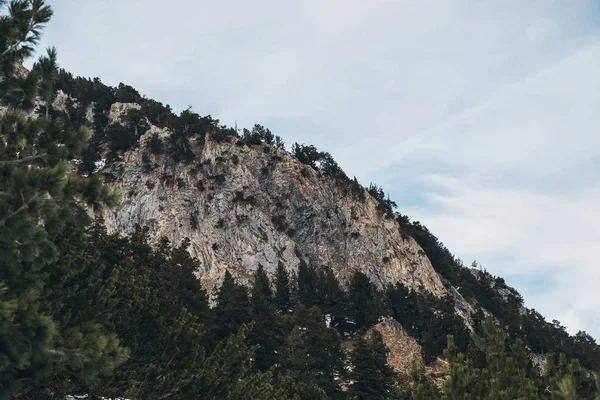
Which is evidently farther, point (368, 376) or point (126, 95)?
point (126, 95)

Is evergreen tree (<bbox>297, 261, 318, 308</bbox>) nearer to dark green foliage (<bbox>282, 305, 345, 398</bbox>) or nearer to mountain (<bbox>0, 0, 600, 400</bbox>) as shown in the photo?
mountain (<bbox>0, 0, 600, 400</bbox>)

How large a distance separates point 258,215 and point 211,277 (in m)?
15.3

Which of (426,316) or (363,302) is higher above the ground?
(426,316)

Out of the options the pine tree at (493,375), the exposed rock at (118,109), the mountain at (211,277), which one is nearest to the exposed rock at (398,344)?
the mountain at (211,277)

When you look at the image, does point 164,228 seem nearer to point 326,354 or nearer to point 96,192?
point 326,354

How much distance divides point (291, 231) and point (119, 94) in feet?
195

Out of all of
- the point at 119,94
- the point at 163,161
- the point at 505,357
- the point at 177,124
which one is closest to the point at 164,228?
the point at 163,161

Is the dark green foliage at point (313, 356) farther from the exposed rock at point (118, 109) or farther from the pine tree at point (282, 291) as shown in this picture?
the exposed rock at point (118, 109)

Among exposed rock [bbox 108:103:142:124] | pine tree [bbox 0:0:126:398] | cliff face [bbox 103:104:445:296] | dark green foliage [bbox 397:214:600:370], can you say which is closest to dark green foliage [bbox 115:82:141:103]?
exposed rock [bbox 108:103:142:124]

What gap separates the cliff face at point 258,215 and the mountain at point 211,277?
31 cm

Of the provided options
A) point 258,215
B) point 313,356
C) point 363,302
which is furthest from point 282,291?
point 313,356

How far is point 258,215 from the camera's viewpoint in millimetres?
83750

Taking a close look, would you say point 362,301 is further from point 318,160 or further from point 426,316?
point 318,160

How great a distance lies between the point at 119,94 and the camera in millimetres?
113562
